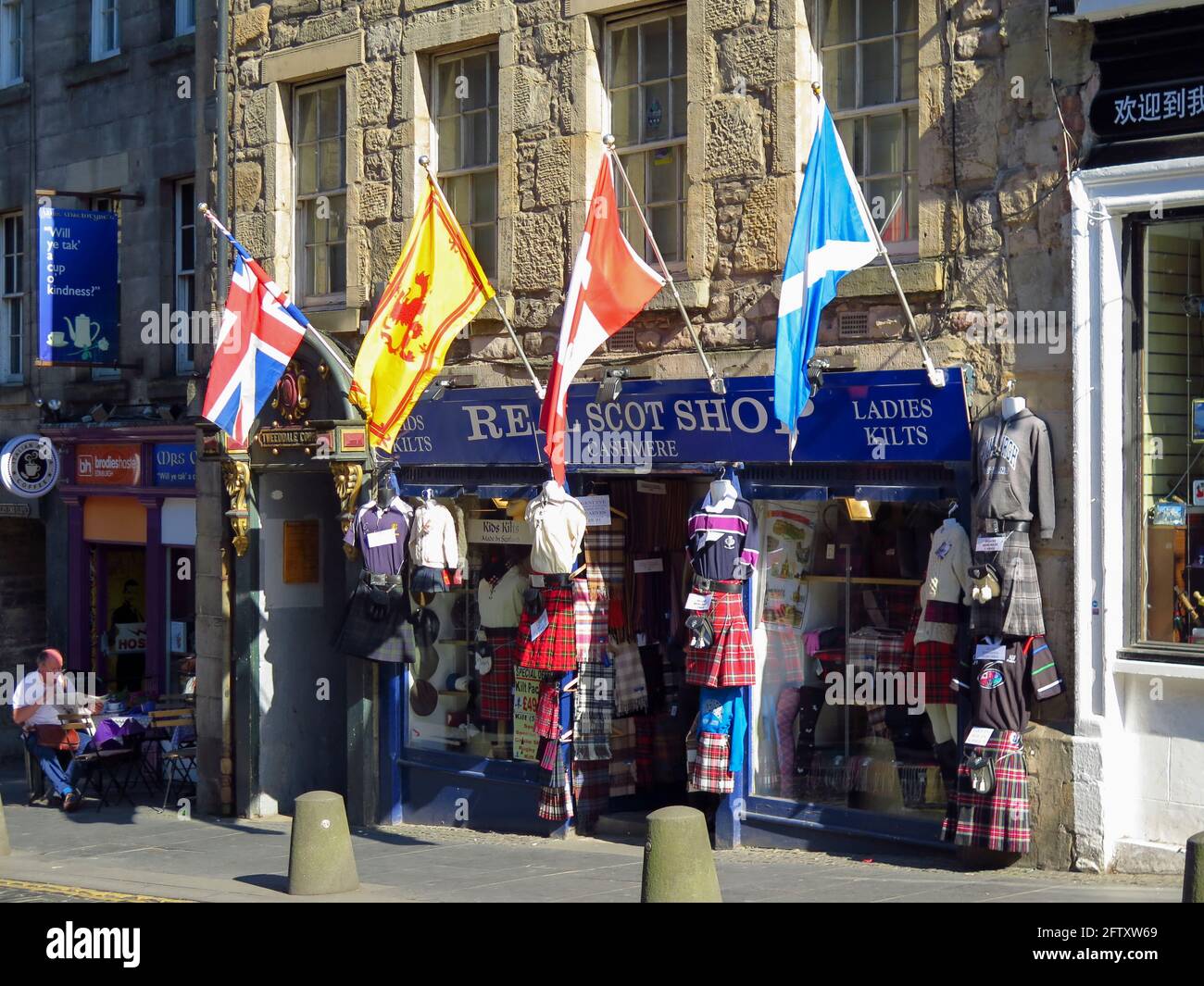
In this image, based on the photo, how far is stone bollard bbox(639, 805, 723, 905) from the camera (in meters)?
8.81

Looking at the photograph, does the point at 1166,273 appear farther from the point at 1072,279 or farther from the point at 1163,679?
the point at 1163,679

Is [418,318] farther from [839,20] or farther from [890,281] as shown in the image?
[839,20]

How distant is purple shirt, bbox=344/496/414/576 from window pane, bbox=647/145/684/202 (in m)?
3.35

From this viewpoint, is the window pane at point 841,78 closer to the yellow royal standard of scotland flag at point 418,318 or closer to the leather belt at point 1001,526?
the yellow royal standard of scotland flag at point 418,318

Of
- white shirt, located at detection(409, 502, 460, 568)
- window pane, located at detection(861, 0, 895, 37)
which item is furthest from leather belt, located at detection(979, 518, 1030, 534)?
white shirt, located at detection(409, 502, 460, 568)

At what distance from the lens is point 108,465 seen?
19375 millimetres

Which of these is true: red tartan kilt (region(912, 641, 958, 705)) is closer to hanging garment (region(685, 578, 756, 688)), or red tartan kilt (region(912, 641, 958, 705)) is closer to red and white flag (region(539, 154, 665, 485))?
hanging garment (region(685, 578, 756, 688))

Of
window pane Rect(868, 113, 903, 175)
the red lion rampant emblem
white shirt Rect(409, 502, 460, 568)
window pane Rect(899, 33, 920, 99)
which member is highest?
window pane Rect(899, 33, 920, 99)

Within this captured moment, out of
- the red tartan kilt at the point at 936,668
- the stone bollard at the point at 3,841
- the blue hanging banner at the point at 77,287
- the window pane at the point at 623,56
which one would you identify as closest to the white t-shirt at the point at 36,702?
the stone bollard at the point at 3,841

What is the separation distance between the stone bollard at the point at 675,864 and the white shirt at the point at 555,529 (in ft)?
13.2

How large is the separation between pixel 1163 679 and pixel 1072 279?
2.46 m

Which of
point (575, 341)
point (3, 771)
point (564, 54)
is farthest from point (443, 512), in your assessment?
point (3, 771)

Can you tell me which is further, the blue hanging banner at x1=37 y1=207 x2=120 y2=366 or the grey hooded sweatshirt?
the blue hanging banner at x1=37 y1=207 x2=120 y2=366

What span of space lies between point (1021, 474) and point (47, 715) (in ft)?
35.4
